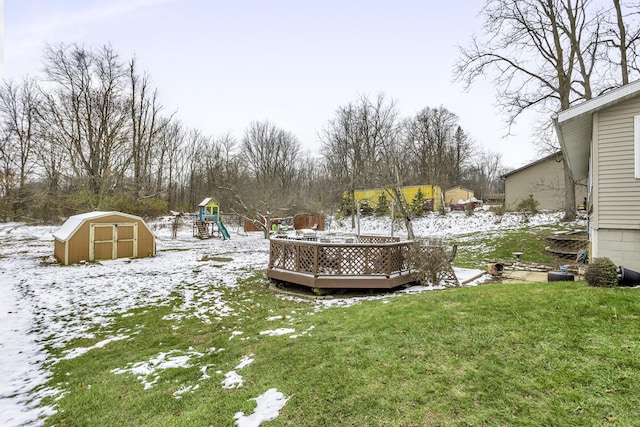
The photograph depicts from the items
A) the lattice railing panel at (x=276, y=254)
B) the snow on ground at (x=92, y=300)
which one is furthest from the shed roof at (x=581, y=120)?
the lattice railing panel at (x=276, y=254)

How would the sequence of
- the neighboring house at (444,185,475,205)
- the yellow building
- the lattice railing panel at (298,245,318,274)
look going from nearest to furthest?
1. the lattice railing panel at (298,245,318,274)
2. the yellow building
3. the neighboring house at (444,185,475,205)

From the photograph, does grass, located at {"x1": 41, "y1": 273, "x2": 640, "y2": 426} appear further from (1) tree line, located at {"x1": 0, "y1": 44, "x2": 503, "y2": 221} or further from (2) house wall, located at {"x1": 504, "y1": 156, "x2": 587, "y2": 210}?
(2) house wall, located at {"x1": 504, "y1": 156, "x2": 587, "y2": 210}

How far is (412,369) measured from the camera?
3125 millimetres

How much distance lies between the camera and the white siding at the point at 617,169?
19.5 ft

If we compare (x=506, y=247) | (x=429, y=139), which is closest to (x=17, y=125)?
(x=506, y=247)

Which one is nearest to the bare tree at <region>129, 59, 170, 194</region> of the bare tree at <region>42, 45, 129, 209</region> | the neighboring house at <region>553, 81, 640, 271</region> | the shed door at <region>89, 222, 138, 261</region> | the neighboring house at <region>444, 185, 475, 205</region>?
the bare tree at <region>42, 45, 129, 209</region>

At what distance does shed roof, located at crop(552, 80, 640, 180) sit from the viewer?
5.88 m

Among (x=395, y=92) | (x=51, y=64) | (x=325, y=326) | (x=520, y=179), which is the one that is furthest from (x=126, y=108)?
(x=520, y=179)

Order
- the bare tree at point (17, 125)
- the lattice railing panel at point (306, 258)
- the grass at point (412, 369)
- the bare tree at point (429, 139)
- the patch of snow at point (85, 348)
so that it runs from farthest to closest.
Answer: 1. the bare tree at point (429, 139)
2. the bare tree at point (17, 125)
3. the lattice railing panel at point (306, 258)
4. the patch of snow at point (85, 348)
5. the grass at point (412, 369)

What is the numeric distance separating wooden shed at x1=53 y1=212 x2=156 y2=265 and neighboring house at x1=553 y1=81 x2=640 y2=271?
16.1m

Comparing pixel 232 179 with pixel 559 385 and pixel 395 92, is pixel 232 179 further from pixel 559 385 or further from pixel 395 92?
pixel 559 385

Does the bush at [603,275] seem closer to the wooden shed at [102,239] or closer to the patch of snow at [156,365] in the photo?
the patch of snow at [156,365]

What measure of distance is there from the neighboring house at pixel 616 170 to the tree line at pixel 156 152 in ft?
26.3

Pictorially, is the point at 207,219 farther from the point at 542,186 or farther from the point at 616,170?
the point at 542,186
